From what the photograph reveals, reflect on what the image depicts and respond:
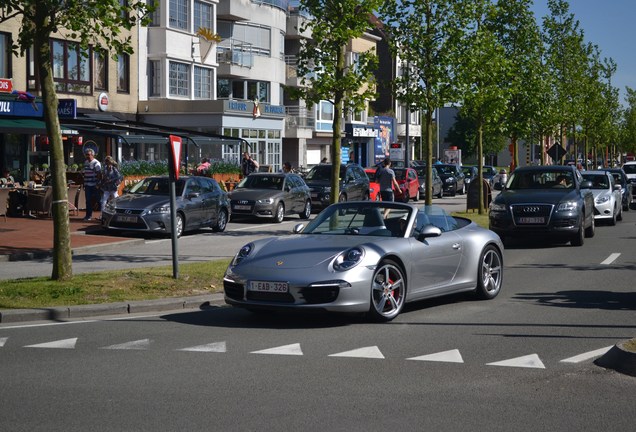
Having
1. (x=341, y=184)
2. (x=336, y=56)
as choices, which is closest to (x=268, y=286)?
(x=336, y=56)

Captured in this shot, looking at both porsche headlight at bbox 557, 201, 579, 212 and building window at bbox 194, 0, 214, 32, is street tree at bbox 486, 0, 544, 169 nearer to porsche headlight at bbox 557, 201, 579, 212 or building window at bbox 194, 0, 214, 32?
porsche headlight at bbox 557, 201, 579, 212

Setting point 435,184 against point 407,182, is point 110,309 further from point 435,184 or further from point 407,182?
point 435,184

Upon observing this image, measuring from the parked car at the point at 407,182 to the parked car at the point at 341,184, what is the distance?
6.72 metres

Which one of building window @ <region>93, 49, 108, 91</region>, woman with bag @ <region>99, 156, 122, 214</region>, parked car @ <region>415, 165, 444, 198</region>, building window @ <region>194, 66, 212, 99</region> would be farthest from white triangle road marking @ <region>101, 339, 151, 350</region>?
building window @ <region>194, 66, 212, 99</region>

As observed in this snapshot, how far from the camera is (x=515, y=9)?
37.1 m

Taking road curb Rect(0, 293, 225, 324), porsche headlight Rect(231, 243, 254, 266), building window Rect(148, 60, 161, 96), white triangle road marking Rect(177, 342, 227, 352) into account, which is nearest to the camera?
white triangle road marking Rect(177, 342, 227, 352)

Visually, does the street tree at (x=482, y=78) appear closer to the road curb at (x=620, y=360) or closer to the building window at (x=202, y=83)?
the building window at (x=202, y=83)

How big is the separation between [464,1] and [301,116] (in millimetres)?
37021

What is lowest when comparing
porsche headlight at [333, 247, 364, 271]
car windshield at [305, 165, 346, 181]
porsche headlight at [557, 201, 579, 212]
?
porsche headlight at [333, 247, 364, 271]

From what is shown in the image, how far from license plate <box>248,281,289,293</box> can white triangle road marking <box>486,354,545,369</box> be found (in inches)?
106

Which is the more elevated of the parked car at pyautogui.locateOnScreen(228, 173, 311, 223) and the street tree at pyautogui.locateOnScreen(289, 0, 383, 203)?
the street tree at pyautogui.locateOnScreen(289, 0, 383, 203)

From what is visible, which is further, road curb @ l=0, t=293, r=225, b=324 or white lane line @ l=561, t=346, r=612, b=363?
road curb @ l=0, t=293, r=225, b=324

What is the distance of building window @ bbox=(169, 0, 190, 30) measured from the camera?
155 ft

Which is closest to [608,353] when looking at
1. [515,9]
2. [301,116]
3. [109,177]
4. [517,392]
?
[517,392]
